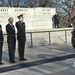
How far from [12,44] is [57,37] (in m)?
8.05

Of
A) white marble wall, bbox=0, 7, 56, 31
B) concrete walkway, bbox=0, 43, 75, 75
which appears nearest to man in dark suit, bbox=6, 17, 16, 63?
concrete walkway, bbox=0, 43, 75, 75

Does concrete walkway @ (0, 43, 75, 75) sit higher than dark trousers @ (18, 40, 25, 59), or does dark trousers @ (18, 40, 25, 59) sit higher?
dark trousers @ (18, 40, 25, 59)

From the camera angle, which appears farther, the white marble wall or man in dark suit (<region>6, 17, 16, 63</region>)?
the white marble wall

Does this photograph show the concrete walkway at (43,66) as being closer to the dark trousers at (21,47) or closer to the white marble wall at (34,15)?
the dark trousers at (21,47)

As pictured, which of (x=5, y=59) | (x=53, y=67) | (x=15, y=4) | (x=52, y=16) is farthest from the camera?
(x=15, y=4)

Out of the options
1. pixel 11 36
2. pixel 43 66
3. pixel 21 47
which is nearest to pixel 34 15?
pixel 21 47

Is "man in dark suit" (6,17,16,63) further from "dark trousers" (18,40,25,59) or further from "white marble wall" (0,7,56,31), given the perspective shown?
"white marble wall" (0,7,56,31)

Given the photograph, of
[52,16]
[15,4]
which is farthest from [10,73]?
[15,4]

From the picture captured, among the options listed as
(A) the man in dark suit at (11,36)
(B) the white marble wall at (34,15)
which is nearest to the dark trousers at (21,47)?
(A) the man in dark suit at (11,36)

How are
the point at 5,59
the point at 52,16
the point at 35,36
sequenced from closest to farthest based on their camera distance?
the point at 5,59 < the point at 35,36 < the point at 52,16

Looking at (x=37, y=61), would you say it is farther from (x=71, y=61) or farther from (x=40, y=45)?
(x=40, y=45)

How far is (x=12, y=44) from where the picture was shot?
12.3 meters

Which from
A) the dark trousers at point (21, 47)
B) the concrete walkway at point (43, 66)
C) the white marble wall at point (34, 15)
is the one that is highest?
the white marble wall at point (34, 15)

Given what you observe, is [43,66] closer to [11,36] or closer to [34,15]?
[11,36]
